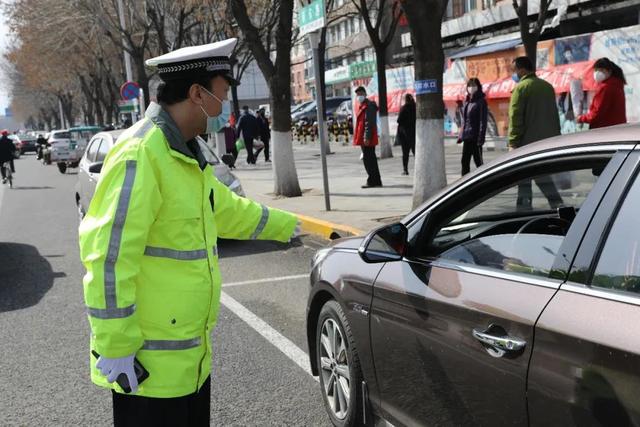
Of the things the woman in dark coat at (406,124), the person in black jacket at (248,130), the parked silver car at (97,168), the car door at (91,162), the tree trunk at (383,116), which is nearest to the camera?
the parked silver car at (97,168)

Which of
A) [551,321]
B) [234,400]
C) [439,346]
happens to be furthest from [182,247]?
[234,400]

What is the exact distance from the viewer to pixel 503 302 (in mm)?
2275

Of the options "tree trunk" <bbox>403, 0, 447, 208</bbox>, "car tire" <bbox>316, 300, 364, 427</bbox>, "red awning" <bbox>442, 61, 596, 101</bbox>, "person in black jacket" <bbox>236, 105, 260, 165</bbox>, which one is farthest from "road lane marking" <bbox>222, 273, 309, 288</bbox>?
"person in black jacket" <bbox>236, 105, 260, 165</bbox>

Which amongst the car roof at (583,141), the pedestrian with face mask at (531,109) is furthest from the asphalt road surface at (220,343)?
the pedestrian with face mask at (531,109)

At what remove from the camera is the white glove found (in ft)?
6.88

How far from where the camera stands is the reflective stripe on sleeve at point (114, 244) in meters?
2.05

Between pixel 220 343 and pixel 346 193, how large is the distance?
7917 mm

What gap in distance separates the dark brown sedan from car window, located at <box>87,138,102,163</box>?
851 cm

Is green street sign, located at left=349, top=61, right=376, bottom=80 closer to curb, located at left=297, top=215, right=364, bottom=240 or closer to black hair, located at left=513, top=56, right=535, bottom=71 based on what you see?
curb, located at left=297, top=215, right=364, bottom=240

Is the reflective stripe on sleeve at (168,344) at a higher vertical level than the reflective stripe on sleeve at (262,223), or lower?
lower

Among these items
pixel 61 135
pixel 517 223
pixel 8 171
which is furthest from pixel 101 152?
pixel 61 135

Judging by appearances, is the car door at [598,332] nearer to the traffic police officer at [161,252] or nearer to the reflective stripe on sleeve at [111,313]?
the traffic police officer at [161,252]

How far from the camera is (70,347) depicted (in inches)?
207

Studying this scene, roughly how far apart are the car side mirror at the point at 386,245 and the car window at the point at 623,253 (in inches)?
38.9
